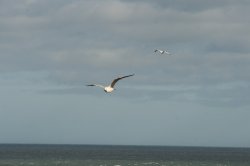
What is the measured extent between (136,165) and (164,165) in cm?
539

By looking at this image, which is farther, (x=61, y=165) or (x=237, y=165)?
(x=237, y=165)

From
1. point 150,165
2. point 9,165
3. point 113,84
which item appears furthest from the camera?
point 150,165

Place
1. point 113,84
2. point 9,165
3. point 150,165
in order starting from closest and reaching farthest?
point 113,84, point 9,165, point 150,165

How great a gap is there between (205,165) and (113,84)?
84.0m

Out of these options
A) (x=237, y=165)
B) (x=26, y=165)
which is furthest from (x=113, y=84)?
(x=237, y=165)

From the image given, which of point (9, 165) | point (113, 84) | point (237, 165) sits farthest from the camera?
point (237, 165)

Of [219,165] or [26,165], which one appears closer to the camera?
[26,165]

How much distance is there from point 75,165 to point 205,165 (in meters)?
23.6

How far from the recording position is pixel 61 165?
342 feet

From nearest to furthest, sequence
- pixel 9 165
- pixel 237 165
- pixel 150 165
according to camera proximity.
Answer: pixel 9 165, pixel 150 165, pixel 237 165

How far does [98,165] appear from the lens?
10681 cm

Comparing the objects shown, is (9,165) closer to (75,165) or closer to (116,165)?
(75,165)

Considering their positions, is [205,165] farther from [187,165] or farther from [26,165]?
[26,165]

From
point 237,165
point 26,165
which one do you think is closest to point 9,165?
point 26,165
